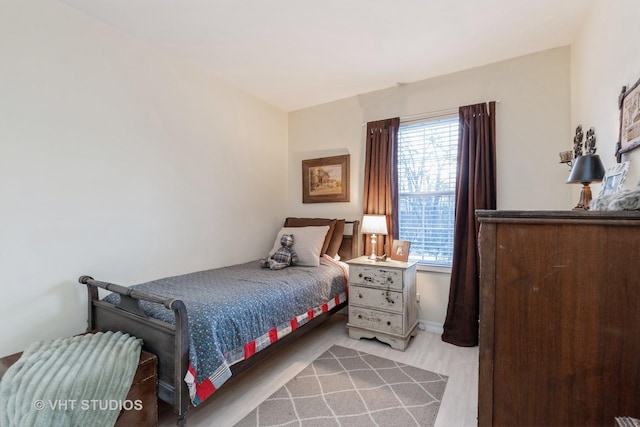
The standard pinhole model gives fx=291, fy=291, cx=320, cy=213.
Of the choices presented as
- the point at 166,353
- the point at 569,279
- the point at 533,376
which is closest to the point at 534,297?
the point at 569,279

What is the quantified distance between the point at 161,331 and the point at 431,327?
8.20 feet

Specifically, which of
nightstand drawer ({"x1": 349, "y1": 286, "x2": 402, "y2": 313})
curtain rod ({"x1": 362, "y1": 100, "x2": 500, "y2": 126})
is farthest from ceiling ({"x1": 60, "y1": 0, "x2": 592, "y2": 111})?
nightstand drawer ({"x1": 349, "y1": 286, "x2": 402, "y2": 313})

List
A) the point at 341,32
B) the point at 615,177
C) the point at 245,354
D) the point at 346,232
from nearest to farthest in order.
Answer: the point at 615,177
the point at 245,354
the point at 341,32
the point at 346,232

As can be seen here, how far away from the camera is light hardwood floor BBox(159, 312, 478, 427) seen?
5.69ft

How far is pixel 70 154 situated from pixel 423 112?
9.91 ft

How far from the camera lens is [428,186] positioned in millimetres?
3031

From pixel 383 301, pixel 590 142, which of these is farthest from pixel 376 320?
pixel 590 142

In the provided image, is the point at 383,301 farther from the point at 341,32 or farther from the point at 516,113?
the point at 341,32

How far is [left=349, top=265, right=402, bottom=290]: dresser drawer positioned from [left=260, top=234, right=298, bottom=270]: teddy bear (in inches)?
24.5

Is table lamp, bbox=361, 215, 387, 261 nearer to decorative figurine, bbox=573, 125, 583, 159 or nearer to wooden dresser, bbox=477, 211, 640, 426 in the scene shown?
decorative figurine, bbox=573, 125, 583, 159

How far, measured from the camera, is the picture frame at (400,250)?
2.83m

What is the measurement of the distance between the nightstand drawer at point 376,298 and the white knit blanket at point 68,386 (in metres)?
1.81

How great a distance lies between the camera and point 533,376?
0.86 m

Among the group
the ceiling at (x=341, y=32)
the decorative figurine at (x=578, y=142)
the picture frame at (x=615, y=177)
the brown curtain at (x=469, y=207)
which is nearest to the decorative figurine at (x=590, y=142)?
the decorative figurine at (x=578, y=142)
